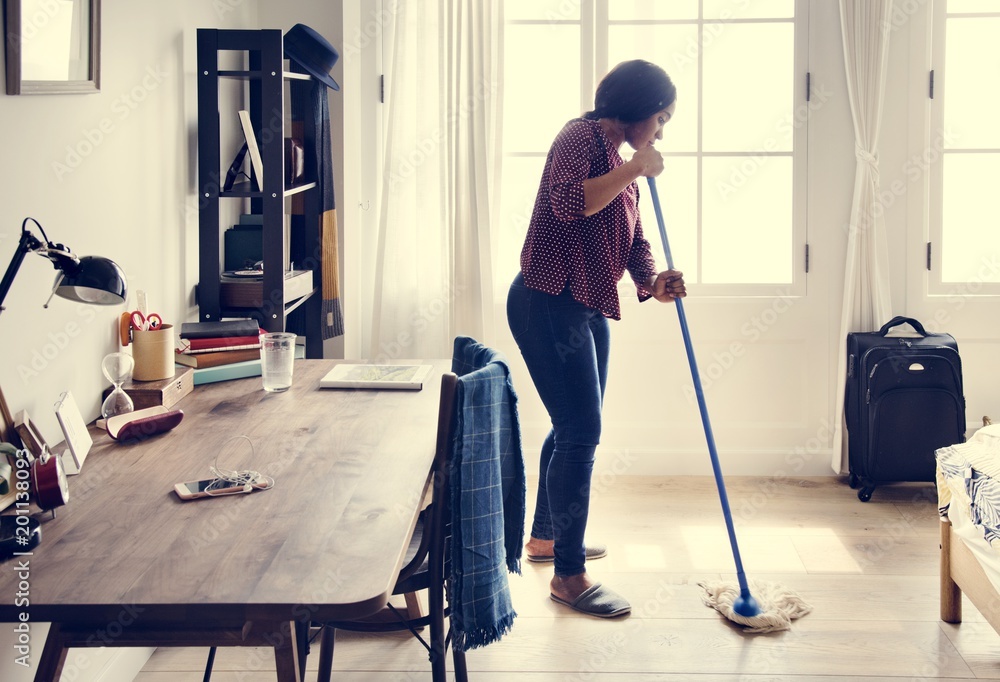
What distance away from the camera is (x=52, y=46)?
6.41 feet

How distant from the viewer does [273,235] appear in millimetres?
2887

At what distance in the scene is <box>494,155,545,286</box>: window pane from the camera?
3.78 m

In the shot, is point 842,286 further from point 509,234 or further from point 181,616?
point 181,616

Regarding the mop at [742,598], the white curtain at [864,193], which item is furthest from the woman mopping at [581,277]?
the white curtain at [864,193]

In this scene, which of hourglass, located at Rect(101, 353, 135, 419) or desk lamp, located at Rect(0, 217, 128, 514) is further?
hourglass, located at Rect(101, 353, 135, 419)

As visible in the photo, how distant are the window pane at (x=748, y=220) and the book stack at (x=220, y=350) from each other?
1.89m

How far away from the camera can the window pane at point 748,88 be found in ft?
12.2

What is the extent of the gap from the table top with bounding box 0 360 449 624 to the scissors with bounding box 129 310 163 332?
26 centimetres

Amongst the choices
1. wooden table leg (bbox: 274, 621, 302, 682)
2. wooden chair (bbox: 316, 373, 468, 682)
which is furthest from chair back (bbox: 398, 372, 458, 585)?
wooden table leg (bbox: 274, 621, 302, 682)

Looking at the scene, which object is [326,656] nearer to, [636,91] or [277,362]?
[277,362]

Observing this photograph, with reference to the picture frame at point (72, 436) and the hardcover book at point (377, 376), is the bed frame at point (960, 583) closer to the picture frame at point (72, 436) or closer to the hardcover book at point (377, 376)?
the hardcover book at point (377, 376)

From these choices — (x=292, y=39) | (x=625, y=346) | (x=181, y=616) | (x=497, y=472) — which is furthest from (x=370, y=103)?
(x=181, y=616)

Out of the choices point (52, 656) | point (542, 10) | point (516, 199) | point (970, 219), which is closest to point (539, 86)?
point (542, 10)

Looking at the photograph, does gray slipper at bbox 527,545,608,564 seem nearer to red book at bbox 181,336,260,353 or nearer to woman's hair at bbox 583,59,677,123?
red book at bbox 181,336,260,353
